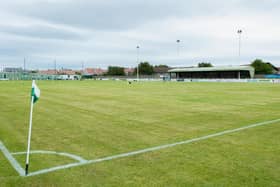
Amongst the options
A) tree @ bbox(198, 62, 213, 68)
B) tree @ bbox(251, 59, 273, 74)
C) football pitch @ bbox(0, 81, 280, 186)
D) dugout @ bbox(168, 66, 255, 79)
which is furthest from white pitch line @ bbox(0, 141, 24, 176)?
tree @ bbox(198, 62, 213, 68)

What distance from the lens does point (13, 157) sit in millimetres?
4746

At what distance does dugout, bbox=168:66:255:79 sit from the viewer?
71375 millimetres

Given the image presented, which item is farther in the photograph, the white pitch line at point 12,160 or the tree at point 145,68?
the tree at point 145,68

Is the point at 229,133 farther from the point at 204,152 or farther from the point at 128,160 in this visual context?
the point at 128,160

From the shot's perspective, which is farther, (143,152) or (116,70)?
(116,70)

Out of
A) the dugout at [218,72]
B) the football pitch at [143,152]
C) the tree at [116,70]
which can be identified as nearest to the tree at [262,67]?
the dugout at [218,72]

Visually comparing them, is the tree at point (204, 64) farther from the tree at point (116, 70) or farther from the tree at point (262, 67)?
the tree at point (116, 70)

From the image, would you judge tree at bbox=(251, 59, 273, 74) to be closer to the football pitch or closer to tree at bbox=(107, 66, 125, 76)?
tree at bbox=(107, 66, 125, 76)

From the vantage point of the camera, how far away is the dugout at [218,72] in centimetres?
7138

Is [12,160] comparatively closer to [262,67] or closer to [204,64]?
[262,67]

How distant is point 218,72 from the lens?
260 ft

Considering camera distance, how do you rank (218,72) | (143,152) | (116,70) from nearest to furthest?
(143,152), (218,72), (116,70)

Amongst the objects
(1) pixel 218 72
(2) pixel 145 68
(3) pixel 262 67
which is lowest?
(1) pixel 218 72

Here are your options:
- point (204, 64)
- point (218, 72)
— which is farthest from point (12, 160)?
point (204, 64)
